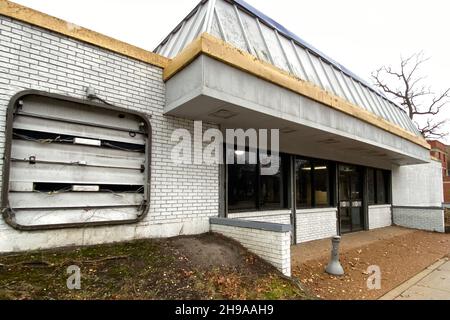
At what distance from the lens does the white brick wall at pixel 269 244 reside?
4.74 m

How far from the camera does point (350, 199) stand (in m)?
11.4

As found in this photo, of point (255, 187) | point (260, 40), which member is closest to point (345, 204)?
point (255, 187)

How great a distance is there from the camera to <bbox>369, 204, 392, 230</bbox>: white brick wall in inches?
489

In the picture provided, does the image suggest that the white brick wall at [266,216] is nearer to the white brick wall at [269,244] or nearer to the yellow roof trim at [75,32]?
the white brick wall at [269,244]

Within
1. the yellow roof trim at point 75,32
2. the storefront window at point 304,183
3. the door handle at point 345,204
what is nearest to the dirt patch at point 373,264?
the door handle at point 345,204

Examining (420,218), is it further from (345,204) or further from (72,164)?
(72,164)

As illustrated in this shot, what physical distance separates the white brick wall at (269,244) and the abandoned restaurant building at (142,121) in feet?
0.07

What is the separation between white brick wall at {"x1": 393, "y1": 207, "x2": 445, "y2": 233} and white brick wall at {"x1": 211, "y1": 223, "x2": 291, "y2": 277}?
11.0m

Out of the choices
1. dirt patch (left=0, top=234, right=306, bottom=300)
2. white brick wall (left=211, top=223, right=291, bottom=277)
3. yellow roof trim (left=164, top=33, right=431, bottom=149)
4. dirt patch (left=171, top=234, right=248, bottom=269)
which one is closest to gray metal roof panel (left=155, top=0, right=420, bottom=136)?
yellow roof trim (left=164, top=33, right=431, bottom=149)

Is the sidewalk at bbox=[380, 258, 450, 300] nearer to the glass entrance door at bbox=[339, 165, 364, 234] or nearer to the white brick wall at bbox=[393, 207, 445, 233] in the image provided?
the glass entrance door at bbox=[339, 165, 364, 234]

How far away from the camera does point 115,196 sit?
4.88m

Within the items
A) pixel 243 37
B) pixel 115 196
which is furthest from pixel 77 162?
pixel 243 37

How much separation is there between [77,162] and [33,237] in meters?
1.20
